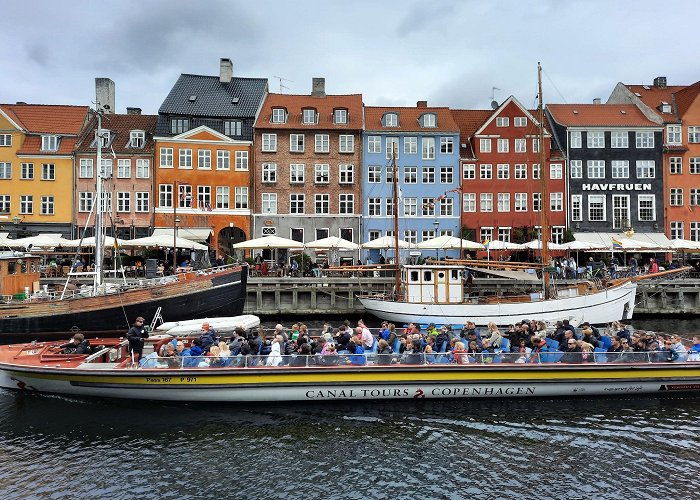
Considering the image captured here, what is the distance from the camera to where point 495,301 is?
87.1 feet

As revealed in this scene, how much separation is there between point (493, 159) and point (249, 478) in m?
37.3

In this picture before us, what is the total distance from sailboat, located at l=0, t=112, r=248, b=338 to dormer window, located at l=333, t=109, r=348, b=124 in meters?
21.7

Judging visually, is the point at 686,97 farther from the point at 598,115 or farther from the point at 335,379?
the point at 335,379

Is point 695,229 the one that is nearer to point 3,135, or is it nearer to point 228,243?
point 228,243

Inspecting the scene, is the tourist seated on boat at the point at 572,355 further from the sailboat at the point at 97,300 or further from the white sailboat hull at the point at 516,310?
the sailboat at the point at 97,300

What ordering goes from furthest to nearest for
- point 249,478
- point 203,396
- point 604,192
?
1. point 604,192
2. point 203,396
3. point 249,478

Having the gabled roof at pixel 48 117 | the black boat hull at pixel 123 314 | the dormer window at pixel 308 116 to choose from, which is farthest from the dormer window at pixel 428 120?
the gabled roof at pixel 48 117

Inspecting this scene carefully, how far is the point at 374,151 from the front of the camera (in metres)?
42.7

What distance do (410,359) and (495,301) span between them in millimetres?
13390

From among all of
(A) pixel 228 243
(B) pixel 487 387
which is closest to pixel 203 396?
(B) pixel 487 387

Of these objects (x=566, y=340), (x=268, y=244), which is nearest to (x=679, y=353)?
(x=566, y=340)

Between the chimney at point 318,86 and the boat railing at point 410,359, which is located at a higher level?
the chimney at point 318,86

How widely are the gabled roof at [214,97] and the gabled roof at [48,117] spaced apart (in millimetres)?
7213

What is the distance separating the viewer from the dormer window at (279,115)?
41906 millimetres
